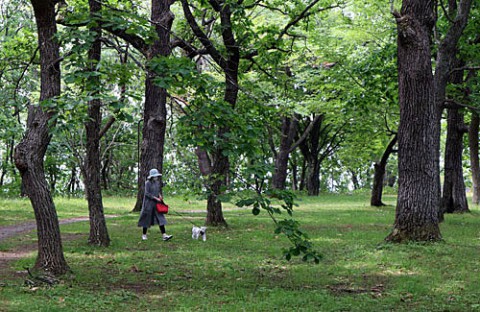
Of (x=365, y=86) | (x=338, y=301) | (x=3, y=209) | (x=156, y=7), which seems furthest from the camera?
(x=3, y=209)

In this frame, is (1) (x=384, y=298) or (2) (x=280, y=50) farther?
(2) (x=280, y=50)

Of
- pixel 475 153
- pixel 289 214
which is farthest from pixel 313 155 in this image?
pixel 289 214

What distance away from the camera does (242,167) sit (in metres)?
7.46

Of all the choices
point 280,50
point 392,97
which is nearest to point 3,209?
point 280,50

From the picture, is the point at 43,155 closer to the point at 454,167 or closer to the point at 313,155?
the point at 454,167

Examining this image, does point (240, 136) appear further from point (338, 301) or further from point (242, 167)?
point (338, 301)

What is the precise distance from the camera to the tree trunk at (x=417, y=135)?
38.1 ft

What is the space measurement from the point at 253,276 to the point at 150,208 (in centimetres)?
496

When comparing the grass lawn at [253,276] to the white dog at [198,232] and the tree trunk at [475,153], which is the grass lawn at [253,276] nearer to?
the white dog at [198,232]

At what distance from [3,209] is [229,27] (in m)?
12.1

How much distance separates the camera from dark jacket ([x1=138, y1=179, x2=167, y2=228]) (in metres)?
13.2

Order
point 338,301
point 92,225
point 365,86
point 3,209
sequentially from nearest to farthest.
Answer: point 338,301, point 92,225, point 365,86, point 3,209

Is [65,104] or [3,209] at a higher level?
[65,104]

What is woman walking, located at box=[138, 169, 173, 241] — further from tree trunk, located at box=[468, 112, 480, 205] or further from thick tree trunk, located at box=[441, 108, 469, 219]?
tree trunk, located at box=[468, 112, 480, 205]
